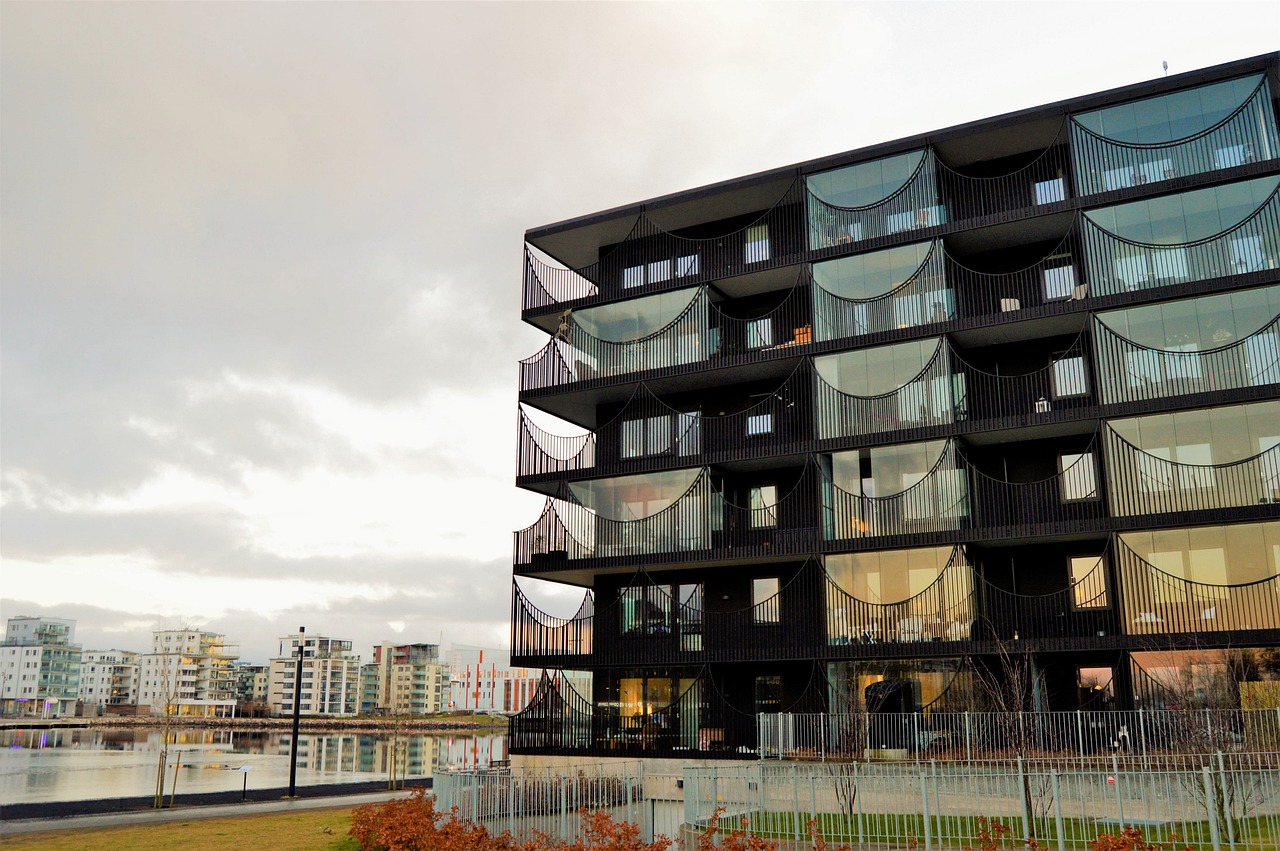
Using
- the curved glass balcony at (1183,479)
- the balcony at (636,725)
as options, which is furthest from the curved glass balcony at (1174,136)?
the balcony at (636,725)

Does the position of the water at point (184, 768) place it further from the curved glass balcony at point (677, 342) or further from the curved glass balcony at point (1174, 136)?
the curved glass balcony at point (1174, 136)

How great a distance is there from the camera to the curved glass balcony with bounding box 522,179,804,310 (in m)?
35.6

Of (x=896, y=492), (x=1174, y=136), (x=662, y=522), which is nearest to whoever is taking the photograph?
(x=1174, y=136)

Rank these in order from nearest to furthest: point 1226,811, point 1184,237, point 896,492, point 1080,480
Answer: point 1226,811 → point 1184,237 → point 1080,480 → point 896,492

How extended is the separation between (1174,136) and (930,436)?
36.9ft

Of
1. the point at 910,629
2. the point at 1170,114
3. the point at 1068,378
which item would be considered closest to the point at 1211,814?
the point at 910,629

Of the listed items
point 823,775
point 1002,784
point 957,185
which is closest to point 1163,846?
point 1002,784

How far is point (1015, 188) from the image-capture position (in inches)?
1283

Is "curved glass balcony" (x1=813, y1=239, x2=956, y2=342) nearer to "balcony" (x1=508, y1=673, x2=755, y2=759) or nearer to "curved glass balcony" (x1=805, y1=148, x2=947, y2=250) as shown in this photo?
"curved glass balcony" (x1=805, y1=148, x2=947, y2=250)

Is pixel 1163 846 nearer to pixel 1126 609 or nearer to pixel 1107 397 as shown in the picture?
pixel 1126 609

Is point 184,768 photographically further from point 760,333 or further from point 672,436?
point 760,333

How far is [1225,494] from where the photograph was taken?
27266 mm

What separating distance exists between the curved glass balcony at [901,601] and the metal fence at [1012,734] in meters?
2.31

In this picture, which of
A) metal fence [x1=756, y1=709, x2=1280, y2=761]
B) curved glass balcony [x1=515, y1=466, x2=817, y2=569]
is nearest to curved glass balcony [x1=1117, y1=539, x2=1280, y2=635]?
metal fence [x1=756, y1=709, x2=1280, y2=761]
